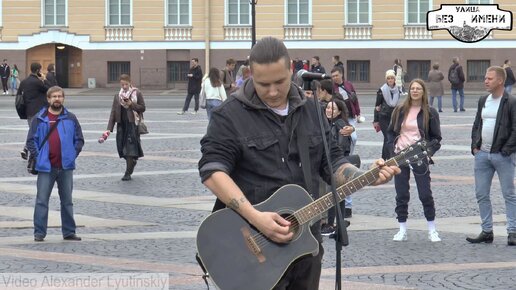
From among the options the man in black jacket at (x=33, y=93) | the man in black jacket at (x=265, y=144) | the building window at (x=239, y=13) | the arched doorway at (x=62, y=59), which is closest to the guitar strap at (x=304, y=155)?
the man in black jacket at (x=265, y=144)

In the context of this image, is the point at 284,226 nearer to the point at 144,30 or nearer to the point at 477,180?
the point at 477,180

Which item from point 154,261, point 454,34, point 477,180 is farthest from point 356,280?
point 454,34

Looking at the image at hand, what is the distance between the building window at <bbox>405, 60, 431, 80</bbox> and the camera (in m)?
49.4

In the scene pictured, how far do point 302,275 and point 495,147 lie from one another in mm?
6537

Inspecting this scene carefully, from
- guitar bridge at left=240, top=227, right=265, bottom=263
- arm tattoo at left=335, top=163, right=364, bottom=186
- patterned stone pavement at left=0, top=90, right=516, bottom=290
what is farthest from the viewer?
patterned stone pavement at left=0, top=90, right=516, bottom=290

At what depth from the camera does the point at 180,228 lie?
42.7ft

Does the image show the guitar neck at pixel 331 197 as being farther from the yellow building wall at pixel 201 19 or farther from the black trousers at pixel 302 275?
the yellow building wall at pixel 201 19

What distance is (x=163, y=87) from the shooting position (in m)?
51.2

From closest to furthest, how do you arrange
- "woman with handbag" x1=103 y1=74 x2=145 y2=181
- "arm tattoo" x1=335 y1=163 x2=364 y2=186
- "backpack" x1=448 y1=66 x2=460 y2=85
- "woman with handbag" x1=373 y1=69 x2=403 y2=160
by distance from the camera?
"arm tattoo" x1=335 y1=163 x2=364 y2=186
"woman with handbag" x1=373 y1=69 x2=403 y2=160
"woman with handbag" x1=103 y1=74 x2=145 y2=181
"backpack" x1=448 y1=66 x2=460 y2=85

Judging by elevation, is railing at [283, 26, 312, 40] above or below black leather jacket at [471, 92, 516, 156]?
above

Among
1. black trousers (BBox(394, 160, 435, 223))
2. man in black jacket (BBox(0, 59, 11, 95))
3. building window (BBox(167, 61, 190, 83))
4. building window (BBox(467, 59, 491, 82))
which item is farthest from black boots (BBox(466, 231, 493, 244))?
man in black jacket (BBox(0, 59, 11, 95))

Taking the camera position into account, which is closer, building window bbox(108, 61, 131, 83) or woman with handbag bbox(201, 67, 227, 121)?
woman with handbag bbox(201, 67, 227, 121)

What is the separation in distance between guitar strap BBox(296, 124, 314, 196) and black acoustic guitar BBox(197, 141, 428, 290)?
0.37 ft

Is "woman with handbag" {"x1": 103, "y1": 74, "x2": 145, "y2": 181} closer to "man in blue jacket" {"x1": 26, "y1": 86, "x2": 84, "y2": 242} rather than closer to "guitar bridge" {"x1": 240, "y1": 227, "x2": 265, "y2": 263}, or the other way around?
"man in blue jacket" {"x1": 26, "y1": 86, "x2": 84, "y2": 242}
